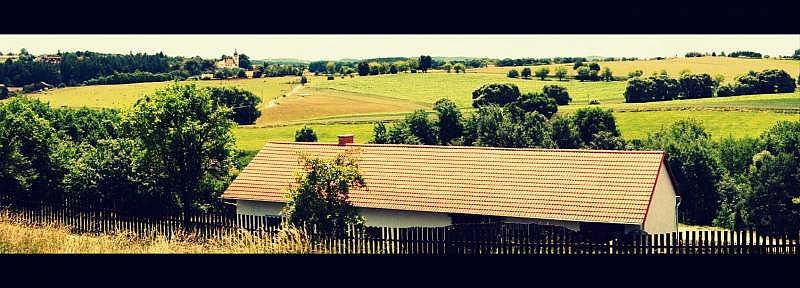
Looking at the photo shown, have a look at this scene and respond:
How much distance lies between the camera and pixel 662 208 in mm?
30297

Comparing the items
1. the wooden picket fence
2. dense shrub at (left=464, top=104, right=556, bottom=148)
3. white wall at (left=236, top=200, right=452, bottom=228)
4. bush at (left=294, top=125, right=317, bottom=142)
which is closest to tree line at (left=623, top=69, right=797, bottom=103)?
dense shrub at (left=464, top=104, right=556, bottom=148)

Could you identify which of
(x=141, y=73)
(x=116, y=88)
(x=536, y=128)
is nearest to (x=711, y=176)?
(x=536, y=128)

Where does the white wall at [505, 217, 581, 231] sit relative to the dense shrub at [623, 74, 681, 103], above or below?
below

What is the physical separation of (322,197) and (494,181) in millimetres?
10453

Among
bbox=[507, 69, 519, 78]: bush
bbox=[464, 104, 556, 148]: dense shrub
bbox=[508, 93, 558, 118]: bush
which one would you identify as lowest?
bbox=[464, 104, 556, 148]: dense shrub

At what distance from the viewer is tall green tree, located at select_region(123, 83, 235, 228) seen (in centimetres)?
2600

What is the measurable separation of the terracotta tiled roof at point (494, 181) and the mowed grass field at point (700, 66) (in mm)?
78204

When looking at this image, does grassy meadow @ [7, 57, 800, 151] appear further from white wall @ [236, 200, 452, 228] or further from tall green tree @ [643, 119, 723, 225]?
white wall @ [236, 200, 452, 228]

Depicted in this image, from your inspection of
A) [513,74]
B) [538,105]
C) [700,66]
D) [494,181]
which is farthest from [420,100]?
[494,181]

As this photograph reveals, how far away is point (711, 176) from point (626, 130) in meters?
31.6

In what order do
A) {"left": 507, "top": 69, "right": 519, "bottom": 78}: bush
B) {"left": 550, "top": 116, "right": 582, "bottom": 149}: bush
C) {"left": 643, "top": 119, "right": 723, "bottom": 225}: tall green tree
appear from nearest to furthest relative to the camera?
{"left": 643, "top": 119, "right": 723, "bottom": 225}: tall green tree → {"left": 550, "top": 116, "right": 582, "bottom": 149}: bush → {"left": 507, "top": 69, "right": 519, "bottom": 78}: bush

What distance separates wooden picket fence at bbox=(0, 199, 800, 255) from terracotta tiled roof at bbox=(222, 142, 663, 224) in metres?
2.82

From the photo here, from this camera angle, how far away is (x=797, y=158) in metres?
43.6

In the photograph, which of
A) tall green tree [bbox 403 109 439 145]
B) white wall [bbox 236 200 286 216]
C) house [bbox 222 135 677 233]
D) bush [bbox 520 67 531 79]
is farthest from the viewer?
bush [bbox 520 67 531 79]
